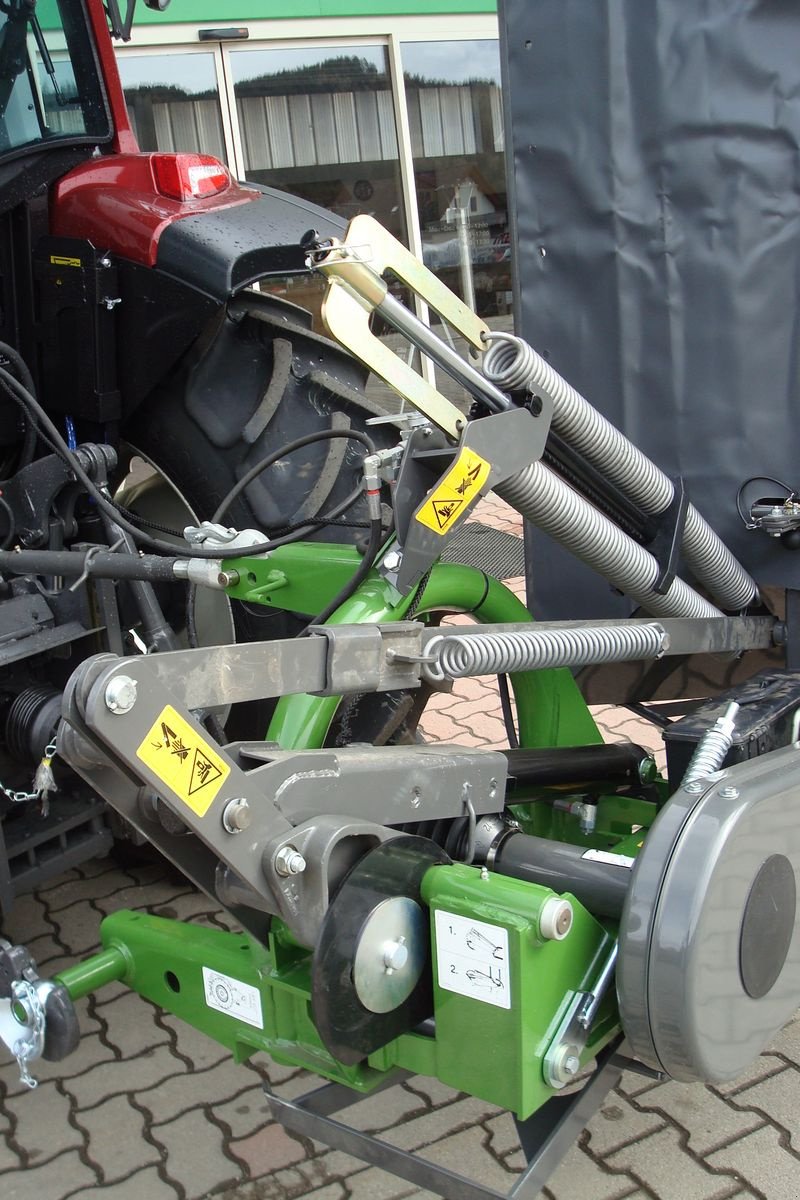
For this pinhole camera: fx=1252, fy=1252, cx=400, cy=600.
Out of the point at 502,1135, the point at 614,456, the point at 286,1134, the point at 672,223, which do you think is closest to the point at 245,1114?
the point at 286,1134

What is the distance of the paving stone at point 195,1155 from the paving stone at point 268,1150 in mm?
24

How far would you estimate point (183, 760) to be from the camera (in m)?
1.31

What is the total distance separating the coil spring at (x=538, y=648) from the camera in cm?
165

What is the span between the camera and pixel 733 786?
1535 millimetres

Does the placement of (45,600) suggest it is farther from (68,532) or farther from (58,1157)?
(58,1157)

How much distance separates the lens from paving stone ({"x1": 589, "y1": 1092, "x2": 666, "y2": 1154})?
2047mm

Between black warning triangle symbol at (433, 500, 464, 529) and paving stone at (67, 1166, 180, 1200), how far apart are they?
117 centimetres

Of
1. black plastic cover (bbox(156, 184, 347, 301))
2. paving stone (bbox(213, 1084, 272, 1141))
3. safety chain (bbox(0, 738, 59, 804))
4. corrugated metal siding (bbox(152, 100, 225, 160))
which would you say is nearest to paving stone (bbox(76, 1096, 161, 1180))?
paving stone (bbox(213, 1084, 272, 1141))

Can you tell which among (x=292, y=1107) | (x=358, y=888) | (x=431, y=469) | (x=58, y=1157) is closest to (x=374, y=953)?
(x=358, y=888)

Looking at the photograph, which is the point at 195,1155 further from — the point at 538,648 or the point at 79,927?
the point at 538,648

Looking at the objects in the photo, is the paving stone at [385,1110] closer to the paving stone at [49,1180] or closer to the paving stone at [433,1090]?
the paving stone at [433,1090]

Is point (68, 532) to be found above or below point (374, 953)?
above

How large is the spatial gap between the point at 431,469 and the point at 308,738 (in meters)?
0.44

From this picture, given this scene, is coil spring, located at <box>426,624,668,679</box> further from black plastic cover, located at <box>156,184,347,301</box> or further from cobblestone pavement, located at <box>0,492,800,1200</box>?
black plastic cover, located at <box>156,184,347,301</box>
